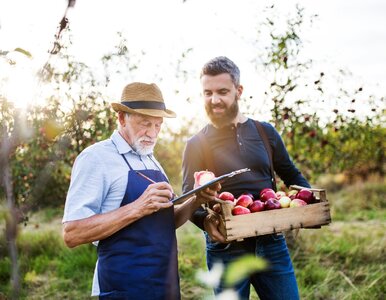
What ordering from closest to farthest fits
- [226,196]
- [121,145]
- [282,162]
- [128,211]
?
[128,211] < [121,145] < [226,196] < [282,162]

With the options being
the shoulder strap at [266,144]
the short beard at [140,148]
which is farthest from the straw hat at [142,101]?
the shoulder strap at [266,144]

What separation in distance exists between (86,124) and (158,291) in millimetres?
2818

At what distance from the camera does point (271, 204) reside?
259 cm

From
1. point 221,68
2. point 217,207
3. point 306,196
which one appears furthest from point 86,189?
point 306,196

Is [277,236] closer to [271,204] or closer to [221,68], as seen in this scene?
[271,204]

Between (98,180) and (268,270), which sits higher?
(98,180)

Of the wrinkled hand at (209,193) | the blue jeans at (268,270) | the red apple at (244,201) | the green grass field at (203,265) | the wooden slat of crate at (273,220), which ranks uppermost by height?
the wrinkled hand at (209,193)

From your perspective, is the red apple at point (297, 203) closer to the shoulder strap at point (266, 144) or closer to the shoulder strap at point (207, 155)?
the shoulder strap at point (266, 144)

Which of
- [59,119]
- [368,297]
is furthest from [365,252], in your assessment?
[59,119]

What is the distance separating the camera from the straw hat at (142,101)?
2.41m

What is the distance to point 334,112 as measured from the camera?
5.30 m

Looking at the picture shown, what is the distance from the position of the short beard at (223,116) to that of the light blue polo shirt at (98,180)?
0.65 metres

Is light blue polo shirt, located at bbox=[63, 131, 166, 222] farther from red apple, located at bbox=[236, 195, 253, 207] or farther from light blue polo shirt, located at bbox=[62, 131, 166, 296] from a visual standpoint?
red apple, located at bbox=[236, 195, 253, 207]

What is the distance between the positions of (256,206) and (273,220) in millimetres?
122
